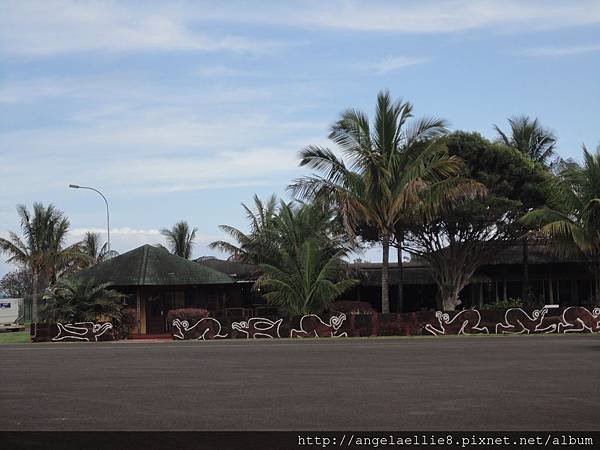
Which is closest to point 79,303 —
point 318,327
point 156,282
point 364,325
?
Answer: point 156,282

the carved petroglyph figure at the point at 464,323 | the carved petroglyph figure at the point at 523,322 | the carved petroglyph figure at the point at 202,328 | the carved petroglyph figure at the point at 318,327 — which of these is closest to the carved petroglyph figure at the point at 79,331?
the carved petroglyph figure at the point at 202,328

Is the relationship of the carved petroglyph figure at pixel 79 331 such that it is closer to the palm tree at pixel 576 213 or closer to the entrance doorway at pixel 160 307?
the entrance doorway at pixel 160 307

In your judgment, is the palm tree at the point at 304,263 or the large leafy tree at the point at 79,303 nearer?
the palm tree at the point at 304,263

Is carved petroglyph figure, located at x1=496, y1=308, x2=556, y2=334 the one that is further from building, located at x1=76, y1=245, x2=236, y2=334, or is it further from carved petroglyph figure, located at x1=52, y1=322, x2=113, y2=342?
carved petroglyph figure, located at x1=52, y1=322, x2=113, y2=342

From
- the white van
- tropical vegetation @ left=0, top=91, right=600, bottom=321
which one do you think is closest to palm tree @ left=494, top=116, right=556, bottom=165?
tropical vegetation @ left=0, top=91, right=600, bottom=321

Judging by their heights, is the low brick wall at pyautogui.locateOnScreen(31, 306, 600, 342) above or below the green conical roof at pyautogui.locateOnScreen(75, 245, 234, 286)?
below

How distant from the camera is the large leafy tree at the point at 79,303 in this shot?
33.9 metres

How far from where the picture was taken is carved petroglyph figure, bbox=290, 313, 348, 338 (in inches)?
1251

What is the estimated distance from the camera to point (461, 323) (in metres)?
30.7

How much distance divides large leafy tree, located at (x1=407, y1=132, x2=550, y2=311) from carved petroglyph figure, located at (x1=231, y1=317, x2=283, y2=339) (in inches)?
316

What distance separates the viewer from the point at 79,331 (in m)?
33.7

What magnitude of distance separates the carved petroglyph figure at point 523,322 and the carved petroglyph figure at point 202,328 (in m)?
11.1
